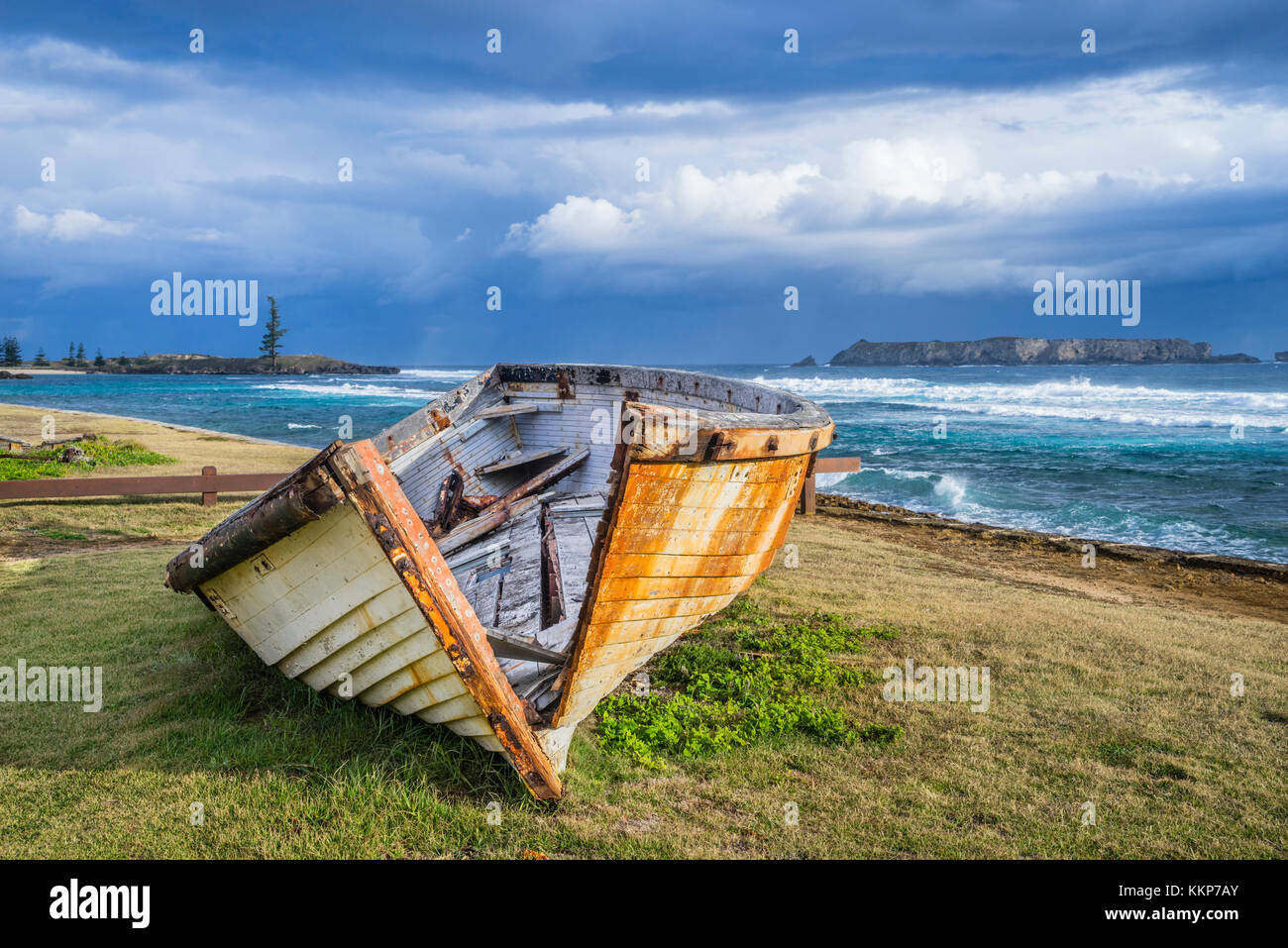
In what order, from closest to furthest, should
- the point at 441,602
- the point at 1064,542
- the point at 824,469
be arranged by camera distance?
1. the point at 441,602
2. the point at 1064,542
3. the point at 824,469

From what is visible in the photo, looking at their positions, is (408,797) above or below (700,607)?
below

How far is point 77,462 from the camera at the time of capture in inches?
587

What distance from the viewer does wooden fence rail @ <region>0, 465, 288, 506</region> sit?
11.2 meters

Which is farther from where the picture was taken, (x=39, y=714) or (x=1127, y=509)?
(x=1127, y=509)

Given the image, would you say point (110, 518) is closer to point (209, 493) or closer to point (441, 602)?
point (209, 493)

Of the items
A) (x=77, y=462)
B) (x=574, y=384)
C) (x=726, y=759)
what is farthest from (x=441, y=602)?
(x=77, y=462)

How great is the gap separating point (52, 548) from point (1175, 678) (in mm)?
11614

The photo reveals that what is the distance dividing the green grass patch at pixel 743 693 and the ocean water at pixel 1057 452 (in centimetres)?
1046

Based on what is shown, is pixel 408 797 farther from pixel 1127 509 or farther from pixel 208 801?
pixel 1127 509

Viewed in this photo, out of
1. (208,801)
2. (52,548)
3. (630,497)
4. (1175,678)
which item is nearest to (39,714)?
(208,801)

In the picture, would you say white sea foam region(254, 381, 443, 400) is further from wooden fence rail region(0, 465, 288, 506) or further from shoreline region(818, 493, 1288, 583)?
wooden fence rail region(0, 465, 288, 506)

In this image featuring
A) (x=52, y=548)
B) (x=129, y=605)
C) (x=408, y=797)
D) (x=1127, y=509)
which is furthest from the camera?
(x=1127, y=509)

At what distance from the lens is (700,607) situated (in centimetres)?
529

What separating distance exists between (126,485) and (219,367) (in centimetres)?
12683
